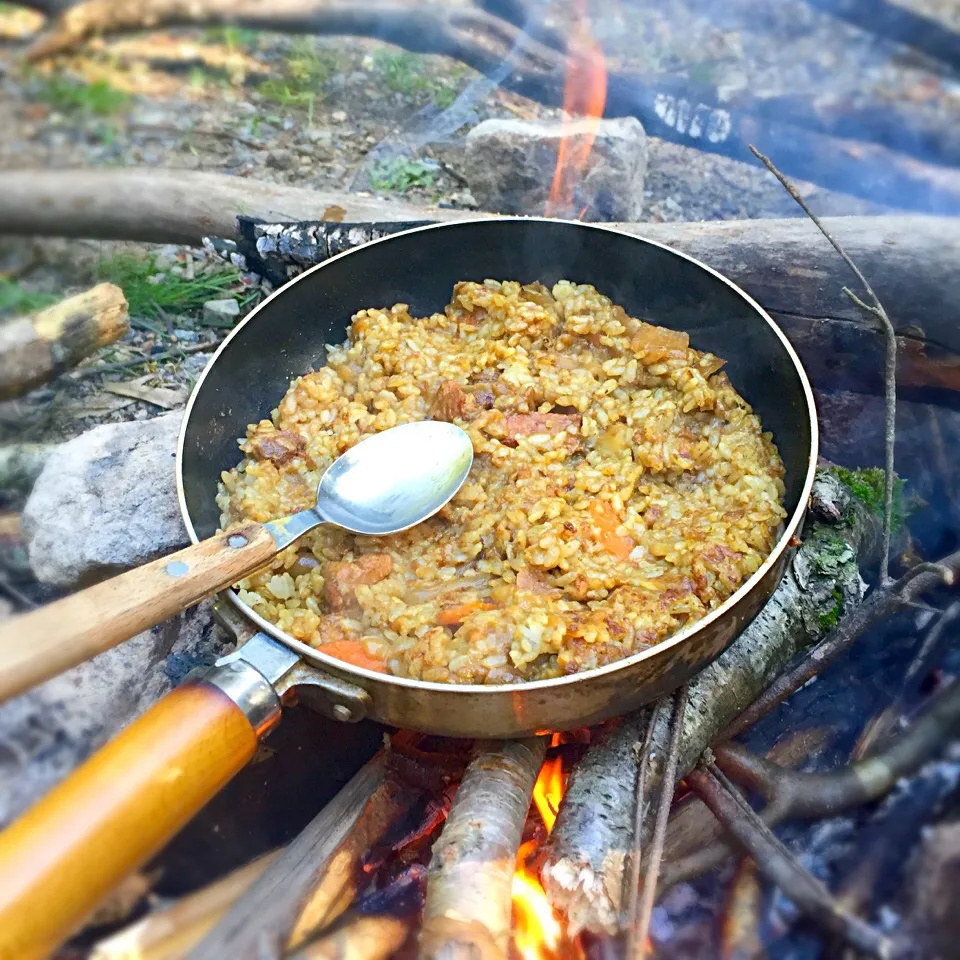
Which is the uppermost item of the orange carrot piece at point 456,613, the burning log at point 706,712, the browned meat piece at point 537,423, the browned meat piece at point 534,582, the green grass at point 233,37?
the green grass at point 233,37

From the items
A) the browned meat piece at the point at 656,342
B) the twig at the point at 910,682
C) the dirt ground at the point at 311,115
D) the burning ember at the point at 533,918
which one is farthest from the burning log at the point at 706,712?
the dirt ground at the point at 311,115

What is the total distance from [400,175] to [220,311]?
216 cm

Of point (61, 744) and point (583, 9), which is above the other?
point (583, 9)

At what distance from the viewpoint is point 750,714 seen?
271 centimetres

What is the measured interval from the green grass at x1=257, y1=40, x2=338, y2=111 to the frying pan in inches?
157

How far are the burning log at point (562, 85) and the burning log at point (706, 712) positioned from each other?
9.99 ft

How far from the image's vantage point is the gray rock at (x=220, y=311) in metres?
4.72

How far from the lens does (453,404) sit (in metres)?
3.16

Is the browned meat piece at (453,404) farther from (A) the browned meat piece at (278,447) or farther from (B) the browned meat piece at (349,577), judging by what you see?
(B) the browned meat piece at (349,577)

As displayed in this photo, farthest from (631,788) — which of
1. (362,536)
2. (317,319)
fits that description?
(317,319)

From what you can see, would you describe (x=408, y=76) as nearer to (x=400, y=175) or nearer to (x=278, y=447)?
(x=400, y=175)

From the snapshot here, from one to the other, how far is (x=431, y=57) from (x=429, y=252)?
4300 millimetres

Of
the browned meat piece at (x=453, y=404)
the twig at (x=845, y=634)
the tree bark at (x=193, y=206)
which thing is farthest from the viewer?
the tree bark at (x=193, y=206)

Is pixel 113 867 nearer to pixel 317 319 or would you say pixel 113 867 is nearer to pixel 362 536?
pixel 362 536
